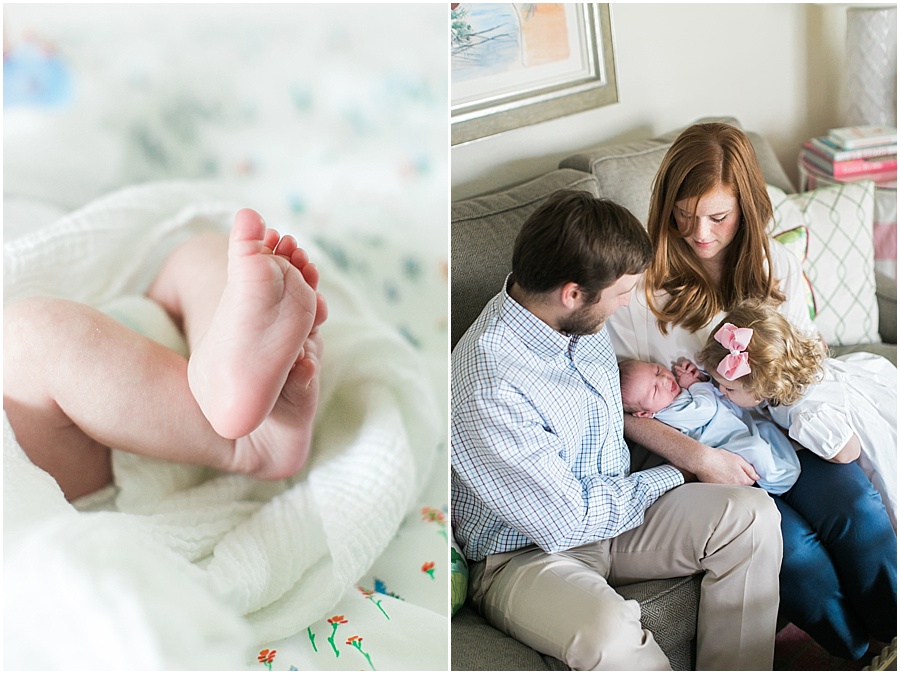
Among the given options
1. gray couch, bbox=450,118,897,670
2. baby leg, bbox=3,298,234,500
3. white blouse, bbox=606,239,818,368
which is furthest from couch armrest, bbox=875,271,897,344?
baby leg, bbox=3,298,234,500

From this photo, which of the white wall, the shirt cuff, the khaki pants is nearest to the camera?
the khaki pants

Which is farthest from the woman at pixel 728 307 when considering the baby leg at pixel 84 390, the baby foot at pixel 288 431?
the baby leg at pixel 84 390

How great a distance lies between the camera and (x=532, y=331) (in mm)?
771

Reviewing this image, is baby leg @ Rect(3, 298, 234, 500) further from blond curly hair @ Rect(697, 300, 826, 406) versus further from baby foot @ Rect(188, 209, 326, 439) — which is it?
blond curly hair @ Rect(697, 300, 826, 406)

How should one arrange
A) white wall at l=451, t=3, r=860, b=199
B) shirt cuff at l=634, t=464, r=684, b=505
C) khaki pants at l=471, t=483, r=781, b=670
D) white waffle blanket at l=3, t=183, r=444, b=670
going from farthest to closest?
white wall at l=451, t=3, r=860, b=199
shirt cuff at l=634, t=464, r=684, b=505
khaki pants at l=471, t=483, r=781, b=670
white waffle blanket at l=3, t=183, r=444, b=670

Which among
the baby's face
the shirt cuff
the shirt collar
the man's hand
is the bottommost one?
the shirt cuff

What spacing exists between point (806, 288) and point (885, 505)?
0.26 meters

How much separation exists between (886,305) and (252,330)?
0.89 metres

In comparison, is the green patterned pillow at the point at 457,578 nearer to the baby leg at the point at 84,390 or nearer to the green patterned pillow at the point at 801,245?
the baby leg at the point at 84,390

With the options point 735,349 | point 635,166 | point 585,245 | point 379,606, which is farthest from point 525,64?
point 379,606

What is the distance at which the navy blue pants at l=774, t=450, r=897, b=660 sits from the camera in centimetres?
76

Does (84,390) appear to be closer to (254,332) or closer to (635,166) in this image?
(254,332)

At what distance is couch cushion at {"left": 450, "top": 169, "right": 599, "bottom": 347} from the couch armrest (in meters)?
0.45

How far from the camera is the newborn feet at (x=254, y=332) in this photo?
66 centimetres
